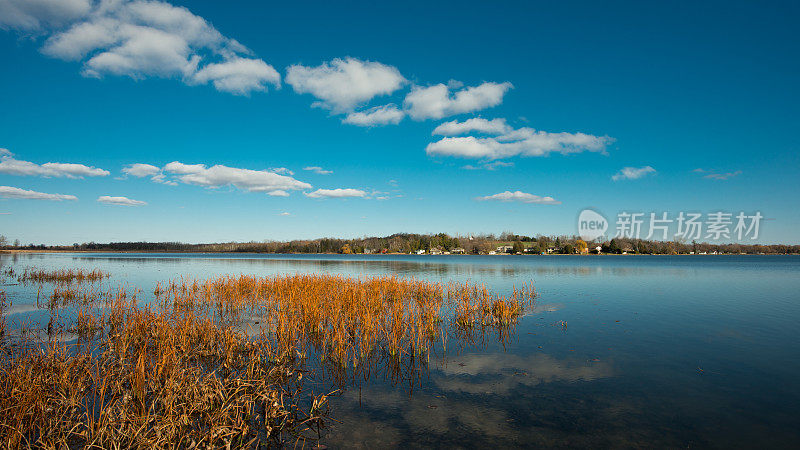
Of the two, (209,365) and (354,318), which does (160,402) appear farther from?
(354,318)

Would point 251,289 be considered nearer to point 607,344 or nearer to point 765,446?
point 607,344

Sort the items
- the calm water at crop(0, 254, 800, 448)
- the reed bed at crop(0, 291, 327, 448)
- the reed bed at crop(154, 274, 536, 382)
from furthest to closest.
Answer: the reed bed at crop(154, 274, 536, 382)
the calm water at crop(0, 254, 800, 448)
the reed bed at crop(0, 291, 327, 448)

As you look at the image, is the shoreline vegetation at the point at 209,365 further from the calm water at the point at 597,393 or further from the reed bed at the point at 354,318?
the calm water at the point at 597,393

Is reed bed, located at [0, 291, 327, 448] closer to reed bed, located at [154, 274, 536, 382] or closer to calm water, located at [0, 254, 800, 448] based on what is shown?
calm water, located at [0, 254, 800, 448]

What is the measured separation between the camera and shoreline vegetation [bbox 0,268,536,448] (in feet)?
18.9

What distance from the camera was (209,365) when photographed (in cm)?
995

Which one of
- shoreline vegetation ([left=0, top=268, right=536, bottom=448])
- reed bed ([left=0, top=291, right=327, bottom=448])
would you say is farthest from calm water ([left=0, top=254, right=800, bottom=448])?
reed bed ([left=0, top=291, right=327, bottom=448])

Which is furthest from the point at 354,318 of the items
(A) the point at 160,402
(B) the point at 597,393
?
(B) the point at 597,393

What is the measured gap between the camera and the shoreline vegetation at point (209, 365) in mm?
5773

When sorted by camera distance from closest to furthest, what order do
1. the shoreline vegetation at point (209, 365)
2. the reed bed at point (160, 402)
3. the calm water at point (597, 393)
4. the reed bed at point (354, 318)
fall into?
the reed bed at point (160, 402) → the shoreline vegetation at point (209, 365) → the calm water at point (597, 393) → the reed bed at point (354, 318)

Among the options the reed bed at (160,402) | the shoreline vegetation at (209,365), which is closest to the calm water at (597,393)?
the shoreline vegetation at (209,365)

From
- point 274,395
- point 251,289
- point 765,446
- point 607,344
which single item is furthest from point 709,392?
point 251,289

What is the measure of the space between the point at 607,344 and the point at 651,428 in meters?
6.84

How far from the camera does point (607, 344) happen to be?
13.4m
